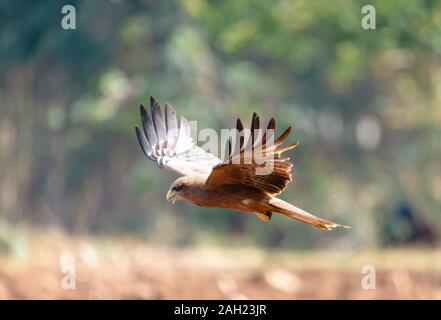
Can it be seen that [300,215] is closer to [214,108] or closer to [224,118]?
[214,108]

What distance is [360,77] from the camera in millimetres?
16375

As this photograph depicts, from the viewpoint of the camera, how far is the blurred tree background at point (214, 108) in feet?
48.2

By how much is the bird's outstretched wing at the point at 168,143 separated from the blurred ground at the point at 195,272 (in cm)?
349

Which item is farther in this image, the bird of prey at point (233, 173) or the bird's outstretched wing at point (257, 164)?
the bird of prey at point (233, 173)

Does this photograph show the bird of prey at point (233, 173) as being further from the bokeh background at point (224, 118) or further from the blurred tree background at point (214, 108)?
the blurred tree background at point (214, 108)

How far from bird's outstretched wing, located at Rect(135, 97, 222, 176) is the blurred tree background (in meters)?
6.40

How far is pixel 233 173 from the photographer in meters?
6.06

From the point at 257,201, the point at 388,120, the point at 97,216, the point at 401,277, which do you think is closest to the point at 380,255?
the point at 401,277

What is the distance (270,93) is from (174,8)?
6.81ft

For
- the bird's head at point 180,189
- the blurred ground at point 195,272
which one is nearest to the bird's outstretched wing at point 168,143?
the bird's head at point 180,189

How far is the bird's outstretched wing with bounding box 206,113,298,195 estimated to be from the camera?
5.60 m

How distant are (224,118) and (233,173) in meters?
8.95

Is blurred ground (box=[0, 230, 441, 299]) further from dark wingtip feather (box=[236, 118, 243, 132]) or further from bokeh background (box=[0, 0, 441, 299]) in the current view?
dark wingtip feather (box=[236, 118, 243, 132])

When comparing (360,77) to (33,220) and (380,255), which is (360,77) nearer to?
(380,255)
